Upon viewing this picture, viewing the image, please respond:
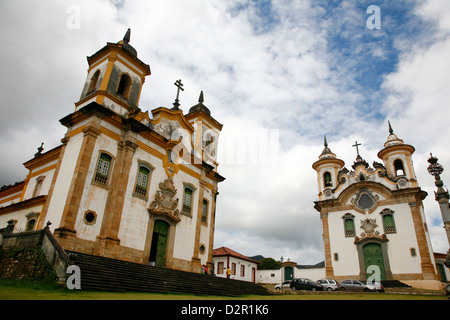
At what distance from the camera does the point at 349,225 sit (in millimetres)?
27000

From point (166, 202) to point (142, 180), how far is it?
199 cm

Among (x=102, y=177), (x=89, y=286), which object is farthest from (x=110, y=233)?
(x=89, y=286)

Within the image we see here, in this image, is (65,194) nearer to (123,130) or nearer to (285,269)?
(123,130)

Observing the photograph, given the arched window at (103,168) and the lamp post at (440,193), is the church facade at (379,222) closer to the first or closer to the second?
the lamp post at (440,193)

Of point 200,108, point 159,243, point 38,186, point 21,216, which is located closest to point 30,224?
point 21,216

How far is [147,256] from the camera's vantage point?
1510 centimetres

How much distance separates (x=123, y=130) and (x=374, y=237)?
2190 centimetres

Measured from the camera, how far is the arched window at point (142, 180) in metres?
15.8

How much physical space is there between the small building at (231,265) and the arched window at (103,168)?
66.6ft

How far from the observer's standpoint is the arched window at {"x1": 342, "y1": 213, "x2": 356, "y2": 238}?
1046 inches

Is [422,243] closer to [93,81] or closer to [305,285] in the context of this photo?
[305,285]

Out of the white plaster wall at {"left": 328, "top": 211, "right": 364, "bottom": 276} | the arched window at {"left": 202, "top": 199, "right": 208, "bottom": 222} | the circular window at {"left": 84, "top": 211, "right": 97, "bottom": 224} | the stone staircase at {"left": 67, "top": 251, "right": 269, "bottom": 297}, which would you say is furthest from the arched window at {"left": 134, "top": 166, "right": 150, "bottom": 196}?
the white plaster wall at {"left": 328, "top": 211, "right": 364, "bottom": 276}

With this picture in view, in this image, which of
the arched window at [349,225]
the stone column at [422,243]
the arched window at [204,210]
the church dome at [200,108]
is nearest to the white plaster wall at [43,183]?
the arched window at [204,210]

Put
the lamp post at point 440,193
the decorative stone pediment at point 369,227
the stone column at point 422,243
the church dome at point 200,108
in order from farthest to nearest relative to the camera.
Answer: the decorative stone pediment at point 369,227, the church dome at point 200,108, the stone column at point 422,243, the lamp post at point 440,193
